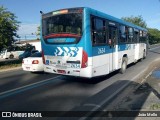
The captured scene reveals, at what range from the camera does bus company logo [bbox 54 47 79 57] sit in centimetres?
1064

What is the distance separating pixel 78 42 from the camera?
10477 mm

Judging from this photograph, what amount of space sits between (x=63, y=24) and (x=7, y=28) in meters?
15.5

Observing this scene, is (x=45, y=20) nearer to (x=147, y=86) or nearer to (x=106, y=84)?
(x=106, y=84)

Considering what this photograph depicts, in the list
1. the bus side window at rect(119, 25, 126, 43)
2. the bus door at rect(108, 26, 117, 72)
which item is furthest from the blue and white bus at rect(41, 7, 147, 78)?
the bus side window at rect(119, 25, 126, 43)

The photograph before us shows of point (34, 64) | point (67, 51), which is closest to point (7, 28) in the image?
point (34, 64)

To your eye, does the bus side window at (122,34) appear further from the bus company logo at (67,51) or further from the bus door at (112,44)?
the bus company logo at (67,51)

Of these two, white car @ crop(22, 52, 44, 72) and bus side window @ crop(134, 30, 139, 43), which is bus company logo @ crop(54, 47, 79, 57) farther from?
bus side window @ crop(134, 30, 139, 43)

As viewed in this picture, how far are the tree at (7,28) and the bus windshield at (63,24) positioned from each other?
1358cm

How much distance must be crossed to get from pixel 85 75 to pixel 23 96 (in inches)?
107

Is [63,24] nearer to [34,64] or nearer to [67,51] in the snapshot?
[67,51]

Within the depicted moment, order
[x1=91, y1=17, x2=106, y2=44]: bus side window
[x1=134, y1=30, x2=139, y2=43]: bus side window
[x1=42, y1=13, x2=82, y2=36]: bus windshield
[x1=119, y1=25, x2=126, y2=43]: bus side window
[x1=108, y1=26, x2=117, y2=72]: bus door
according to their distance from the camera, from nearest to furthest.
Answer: [x1=42, y1=13, x2=82, y2=36]: bus windshield < [x1=91, y1=17, x2=106, y2=44]: bus side window < [x1=108, y1=26, x2=117, y2=72]: bus door < [x1=119, y1=25, x2=126, y2=43]: bus side window < [x1=134, y1=30, x2=139, y2=43]: bus side window

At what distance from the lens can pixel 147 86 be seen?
1054 cm

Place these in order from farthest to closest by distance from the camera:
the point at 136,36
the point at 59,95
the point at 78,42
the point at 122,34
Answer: the point at 136,36 → the point at 122,34 → the point at 78,42 → the point at 59,95

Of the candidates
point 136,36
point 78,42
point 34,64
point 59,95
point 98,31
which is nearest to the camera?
point 59,95
